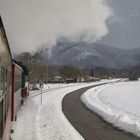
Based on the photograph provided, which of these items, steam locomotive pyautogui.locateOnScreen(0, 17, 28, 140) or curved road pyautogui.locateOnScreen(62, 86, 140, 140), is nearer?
steam locomotive pyautogui.locateOnScreen(0, 17, 28, 140)

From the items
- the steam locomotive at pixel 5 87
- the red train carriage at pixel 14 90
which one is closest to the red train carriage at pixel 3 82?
the steam locomotive at pixel 5 87

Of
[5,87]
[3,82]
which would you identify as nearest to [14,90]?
[5,87]

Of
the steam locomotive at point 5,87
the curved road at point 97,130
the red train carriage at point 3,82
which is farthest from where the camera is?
the curved road at point 97,130

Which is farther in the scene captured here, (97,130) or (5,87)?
(97,130)

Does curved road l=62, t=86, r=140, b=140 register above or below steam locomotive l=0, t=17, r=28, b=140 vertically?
below

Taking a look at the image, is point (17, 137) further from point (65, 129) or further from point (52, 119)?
point (52, 119)

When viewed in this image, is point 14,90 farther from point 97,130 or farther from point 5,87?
point 5,87

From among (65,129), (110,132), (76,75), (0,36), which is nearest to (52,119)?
(65,129)

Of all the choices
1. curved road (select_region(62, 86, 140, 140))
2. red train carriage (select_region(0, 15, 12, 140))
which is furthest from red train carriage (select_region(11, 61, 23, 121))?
red train carriage (select_region(0, 15, 12, 140))

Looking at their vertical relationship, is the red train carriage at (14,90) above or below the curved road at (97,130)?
above

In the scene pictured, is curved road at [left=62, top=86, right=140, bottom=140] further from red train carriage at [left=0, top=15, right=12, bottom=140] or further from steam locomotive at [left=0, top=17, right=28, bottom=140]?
red train carriage at [left=0, top=15, right=12, bottom=140]

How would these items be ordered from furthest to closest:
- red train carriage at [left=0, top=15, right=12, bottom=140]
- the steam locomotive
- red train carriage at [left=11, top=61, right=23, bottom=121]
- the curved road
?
the curved road
red train carriage at [left=11, top=61, right=23, bottom=121]
the steam locomotive
red train carriage at [left=0, top=15, right=12, bottom=140]

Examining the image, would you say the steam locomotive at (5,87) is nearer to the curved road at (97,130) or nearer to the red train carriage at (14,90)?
the red train carriage at (14,90)

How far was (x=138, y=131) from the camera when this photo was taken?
12.2 meters
